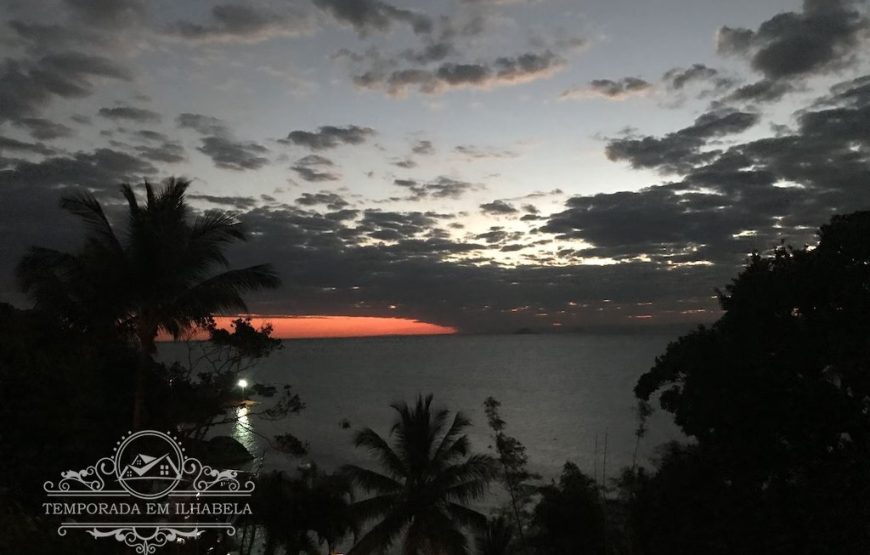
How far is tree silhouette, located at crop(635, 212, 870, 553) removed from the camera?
42.4 ft

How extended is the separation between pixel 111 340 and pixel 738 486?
50.7ft

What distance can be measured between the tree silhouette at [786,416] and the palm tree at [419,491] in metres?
8.48

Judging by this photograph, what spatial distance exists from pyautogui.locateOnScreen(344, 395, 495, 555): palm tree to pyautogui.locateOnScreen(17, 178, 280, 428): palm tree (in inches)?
452

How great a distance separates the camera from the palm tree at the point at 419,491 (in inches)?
880

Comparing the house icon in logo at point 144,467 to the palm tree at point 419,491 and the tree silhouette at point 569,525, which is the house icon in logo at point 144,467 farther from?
the tree silhouette at point 569,525

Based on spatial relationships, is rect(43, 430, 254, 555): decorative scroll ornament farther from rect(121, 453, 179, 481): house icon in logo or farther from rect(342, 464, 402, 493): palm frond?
rect(342, 464, 402, 493): palm frond

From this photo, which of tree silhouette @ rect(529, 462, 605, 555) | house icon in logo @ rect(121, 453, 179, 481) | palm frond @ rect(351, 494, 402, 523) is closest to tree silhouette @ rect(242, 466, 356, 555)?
palm frond @ rect(351, 494, 402, 523)

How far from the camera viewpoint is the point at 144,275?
1309 cm

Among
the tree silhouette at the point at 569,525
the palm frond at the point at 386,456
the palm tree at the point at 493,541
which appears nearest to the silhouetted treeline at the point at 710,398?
the palm frond at the point at 386,456

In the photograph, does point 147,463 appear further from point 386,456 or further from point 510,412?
point 510,412

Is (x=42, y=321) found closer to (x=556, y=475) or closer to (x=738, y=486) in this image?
(x=738, y=486)

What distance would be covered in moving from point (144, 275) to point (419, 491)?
47.2 feet

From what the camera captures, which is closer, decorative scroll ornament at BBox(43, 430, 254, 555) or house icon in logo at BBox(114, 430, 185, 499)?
decorative scroll ornament at BBox(43, 430, 254, 555)

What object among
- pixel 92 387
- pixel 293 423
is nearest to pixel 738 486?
pixel 92 387
